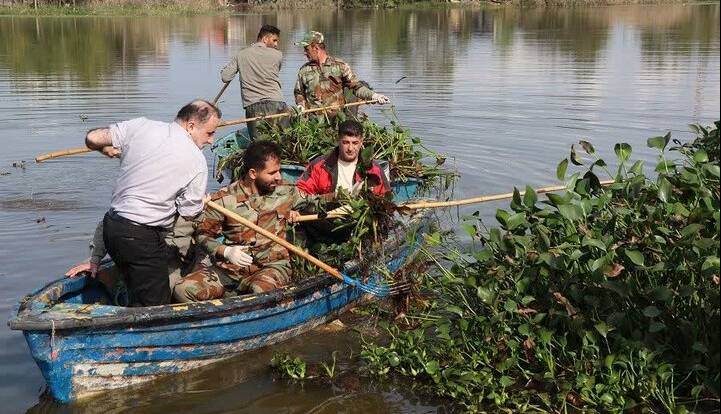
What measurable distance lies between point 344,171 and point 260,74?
420 cm

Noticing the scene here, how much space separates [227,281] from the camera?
681 centimetres

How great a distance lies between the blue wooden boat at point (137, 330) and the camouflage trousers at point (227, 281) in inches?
7.5

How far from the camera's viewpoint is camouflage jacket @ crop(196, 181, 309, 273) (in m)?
6.63

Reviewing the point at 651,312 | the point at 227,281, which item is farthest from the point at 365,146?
the point at 651,312

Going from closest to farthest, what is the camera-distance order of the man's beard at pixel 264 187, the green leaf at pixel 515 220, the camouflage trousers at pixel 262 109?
the green leaf at pixel 515 220 < the man's beard at pixel 264 187 < the camouflage trousers at pixel 262 109

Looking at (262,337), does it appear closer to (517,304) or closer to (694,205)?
(517,304)

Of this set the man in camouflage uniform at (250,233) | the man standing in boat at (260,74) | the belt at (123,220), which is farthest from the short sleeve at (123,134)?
the man standing in boat at (260,74)

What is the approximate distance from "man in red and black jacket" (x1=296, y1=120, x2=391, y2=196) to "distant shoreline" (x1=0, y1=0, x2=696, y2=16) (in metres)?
41.7

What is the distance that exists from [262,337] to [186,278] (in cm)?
74

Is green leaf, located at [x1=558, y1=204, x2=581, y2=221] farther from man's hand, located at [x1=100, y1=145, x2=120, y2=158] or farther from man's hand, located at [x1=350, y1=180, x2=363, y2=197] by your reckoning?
man's hand, located at [x1=100, y1=145, x2=120, y2=158]

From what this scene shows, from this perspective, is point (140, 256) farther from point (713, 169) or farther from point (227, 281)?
point (713, 169)

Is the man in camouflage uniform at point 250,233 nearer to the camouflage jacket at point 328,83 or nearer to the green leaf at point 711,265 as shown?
the green leaf at point 711,265

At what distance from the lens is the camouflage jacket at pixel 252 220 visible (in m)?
6.63

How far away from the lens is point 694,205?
18.2 ft
